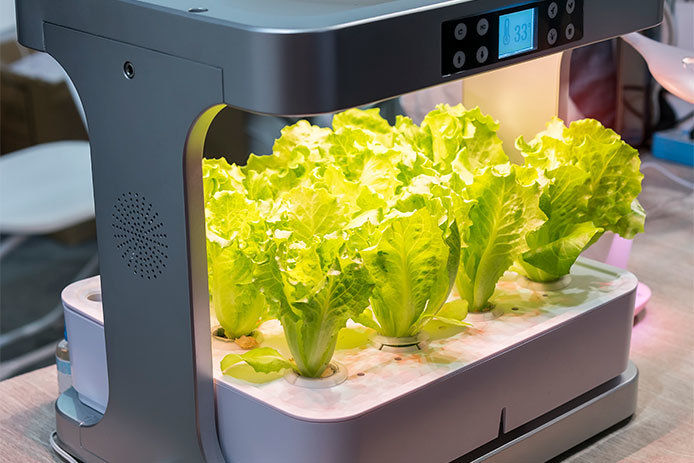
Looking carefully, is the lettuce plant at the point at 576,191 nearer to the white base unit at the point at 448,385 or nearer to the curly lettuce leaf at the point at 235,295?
the white base unit at the point at 448,385

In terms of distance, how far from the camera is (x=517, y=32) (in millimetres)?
756

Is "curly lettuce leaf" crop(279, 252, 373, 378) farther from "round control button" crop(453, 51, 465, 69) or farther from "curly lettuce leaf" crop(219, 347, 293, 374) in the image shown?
"round control button" crop(453, 51, 465, 69)

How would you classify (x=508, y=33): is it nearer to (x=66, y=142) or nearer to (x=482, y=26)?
(x=482, y=26)

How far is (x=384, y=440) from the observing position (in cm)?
78

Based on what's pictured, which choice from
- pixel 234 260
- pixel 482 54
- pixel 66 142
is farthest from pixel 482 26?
pixel 66 142

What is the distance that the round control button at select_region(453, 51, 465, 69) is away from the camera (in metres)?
0.71

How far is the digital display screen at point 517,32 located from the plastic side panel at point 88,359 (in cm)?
42

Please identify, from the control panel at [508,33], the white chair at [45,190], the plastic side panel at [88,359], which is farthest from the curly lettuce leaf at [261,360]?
the white chair at [45,190]

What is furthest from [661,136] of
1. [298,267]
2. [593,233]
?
[298,267]

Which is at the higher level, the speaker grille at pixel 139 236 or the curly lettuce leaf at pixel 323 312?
the speaker grille at pixel 139 236

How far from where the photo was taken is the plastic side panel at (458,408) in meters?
0.76

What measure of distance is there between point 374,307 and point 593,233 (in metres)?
0.23

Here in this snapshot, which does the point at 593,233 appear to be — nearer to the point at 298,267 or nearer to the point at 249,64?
the point at 298,267

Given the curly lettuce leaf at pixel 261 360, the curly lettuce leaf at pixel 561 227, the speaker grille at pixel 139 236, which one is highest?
the speaker grille at pixel 139 236
